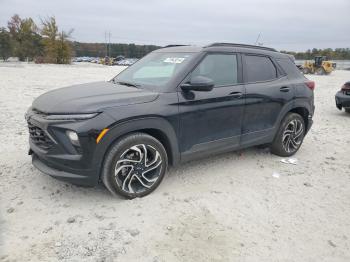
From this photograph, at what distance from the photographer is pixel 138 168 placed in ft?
11.1

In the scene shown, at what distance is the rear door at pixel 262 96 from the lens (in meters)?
4.30

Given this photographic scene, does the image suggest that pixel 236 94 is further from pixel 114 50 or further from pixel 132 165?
pixel 114 50

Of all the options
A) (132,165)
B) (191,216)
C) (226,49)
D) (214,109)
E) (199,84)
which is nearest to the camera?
(191,216)

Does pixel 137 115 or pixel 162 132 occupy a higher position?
pixel 137 115

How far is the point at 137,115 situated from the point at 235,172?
6.25 ft

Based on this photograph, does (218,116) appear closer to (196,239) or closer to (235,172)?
(235,172)

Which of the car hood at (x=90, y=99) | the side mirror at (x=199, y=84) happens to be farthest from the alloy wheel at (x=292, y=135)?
the car hood at (x=90, y=99)

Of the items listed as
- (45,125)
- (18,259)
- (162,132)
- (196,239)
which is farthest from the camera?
(162,132)

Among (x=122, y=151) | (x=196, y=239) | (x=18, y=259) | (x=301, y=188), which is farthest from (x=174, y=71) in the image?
(x=18, y=259)

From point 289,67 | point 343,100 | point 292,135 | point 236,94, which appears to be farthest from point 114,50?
point 236,94

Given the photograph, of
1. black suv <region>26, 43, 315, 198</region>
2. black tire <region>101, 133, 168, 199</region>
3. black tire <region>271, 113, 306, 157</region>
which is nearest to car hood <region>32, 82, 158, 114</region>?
black suv <region>26, 43, 315, 198</region>

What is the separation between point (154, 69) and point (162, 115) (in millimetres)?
1032

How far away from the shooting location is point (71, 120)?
9.79 ft

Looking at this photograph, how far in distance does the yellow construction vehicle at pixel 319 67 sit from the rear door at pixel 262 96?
96.7 ft
